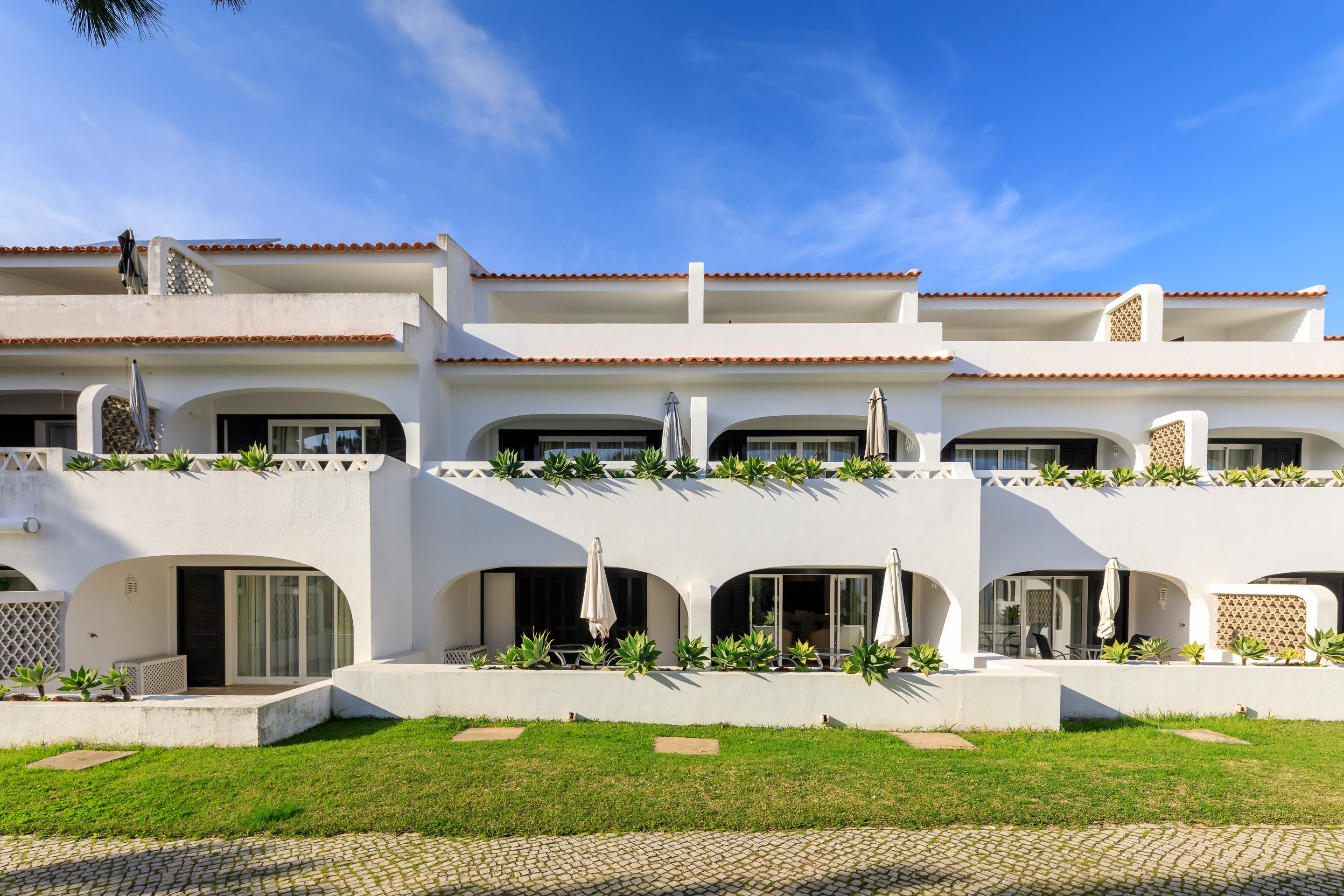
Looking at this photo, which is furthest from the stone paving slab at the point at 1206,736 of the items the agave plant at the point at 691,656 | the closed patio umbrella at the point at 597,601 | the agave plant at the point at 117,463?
the agave plant at the point at 117,463

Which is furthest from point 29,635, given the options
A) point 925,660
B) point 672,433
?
point 925,660

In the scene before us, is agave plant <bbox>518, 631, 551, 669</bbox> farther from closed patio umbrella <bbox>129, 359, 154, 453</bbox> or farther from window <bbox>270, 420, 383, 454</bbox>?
closed patio umbrella <bbox>129, 359, 154, 453</bbox>

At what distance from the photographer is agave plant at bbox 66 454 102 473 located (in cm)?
950

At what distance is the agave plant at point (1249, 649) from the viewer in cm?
992

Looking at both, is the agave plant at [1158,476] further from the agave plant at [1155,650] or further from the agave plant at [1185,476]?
the agave plant at [1155,650]

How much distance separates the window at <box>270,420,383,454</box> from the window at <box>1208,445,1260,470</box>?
19.5 m

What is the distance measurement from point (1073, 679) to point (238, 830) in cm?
1098

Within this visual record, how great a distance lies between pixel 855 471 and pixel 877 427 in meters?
1.28

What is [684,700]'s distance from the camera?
8.79m

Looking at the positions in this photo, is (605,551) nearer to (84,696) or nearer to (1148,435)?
(84,696)

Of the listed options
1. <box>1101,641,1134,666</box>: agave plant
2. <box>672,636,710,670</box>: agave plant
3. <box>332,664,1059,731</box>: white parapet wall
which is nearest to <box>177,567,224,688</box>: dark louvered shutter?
<box>332,664,1059,731</box>: white parapet wall

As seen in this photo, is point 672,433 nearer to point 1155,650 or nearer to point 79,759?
point 1155,650

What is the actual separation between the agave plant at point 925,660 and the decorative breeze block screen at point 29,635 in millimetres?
13435

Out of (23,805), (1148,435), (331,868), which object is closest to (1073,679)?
(1148,435)
